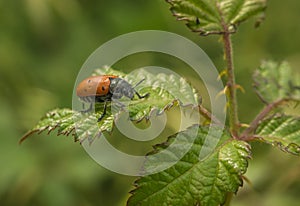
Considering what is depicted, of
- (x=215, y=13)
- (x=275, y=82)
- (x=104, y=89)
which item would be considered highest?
(x=215, y=13)

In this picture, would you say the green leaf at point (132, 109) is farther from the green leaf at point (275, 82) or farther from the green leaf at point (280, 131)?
the green leaf at point (275, 82)

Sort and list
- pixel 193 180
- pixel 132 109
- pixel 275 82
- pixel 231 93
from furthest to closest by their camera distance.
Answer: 1. pixel 275 82
2. pixel 231 93
3. pixel 132 109
4. pixel 193 180

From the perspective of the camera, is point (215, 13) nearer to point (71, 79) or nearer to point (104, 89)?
point (104, 89)

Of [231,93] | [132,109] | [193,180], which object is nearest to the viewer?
[193,180]

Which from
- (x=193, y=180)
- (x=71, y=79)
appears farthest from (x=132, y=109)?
(x=71, y=79)

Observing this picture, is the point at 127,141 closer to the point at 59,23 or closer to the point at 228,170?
the point at 59,23

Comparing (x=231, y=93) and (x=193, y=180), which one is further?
(x=231, y=93)

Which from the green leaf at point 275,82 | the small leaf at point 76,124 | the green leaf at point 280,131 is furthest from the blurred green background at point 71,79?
the small leaf at point 76,124
